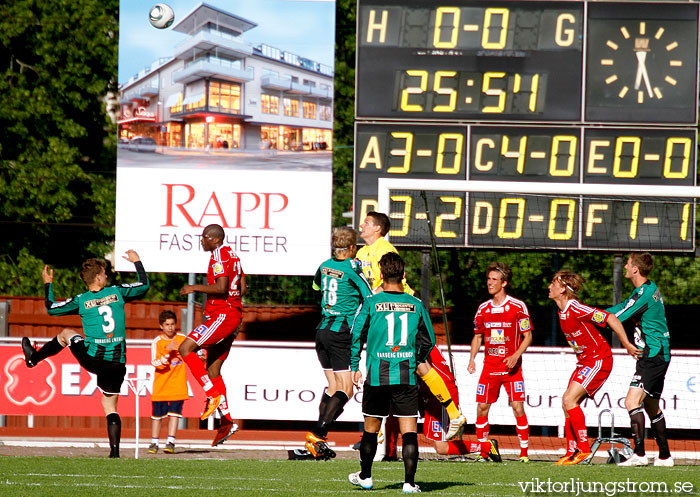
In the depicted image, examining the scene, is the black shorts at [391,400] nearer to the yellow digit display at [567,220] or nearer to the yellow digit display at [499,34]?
the yellow digit display at [567,220]

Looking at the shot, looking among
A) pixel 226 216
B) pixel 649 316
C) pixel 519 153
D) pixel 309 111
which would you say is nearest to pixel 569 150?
pixel 519 153

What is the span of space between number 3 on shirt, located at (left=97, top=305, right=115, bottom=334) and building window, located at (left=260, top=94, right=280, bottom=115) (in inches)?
298

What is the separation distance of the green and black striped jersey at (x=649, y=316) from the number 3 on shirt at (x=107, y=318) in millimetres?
4833

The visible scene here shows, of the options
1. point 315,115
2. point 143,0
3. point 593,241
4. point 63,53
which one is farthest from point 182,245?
point 63,53

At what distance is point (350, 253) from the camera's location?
10.1 metres

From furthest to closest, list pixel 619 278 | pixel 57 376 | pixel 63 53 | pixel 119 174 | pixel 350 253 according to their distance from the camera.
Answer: pixel 63 53, pixel 119 174, pixel 619 278, pixel 57 376, pixel 350 253

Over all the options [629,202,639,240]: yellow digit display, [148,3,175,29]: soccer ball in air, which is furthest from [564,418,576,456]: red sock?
[148,3,175,29]: soccer ball in air

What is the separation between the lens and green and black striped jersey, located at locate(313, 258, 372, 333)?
993cm

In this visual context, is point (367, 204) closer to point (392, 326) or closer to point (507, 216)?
point (507, 216)

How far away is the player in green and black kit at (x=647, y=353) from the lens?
34.0 feet

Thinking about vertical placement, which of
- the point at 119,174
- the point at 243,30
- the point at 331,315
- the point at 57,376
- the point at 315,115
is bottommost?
the point at 57,376

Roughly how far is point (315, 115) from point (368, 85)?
2.26 m

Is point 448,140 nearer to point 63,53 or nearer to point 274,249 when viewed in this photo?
point 274,249

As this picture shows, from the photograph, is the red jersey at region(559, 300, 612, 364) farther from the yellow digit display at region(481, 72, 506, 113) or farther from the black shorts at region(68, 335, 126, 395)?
the yellow digit display at region(481, 72, 506, 113)
